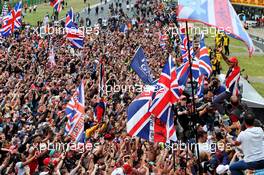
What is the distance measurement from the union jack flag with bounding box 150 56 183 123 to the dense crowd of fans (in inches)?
27.3

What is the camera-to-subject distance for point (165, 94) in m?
11.6

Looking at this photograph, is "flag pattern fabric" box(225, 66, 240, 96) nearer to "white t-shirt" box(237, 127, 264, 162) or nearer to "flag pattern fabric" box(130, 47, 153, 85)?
"flag pattern fabric" box(130, 47, 153, 85)

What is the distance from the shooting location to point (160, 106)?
445 inches

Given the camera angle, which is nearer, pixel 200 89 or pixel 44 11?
pixel 200 89

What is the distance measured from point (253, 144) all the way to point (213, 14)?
1990mm

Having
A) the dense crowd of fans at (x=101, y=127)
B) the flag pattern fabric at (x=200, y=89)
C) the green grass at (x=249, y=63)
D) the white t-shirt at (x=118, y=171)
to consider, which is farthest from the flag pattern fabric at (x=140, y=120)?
the green grass at (x=249, y=63)

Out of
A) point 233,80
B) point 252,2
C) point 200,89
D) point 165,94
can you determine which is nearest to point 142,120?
point 165,94

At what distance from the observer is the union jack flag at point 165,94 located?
11281 mm

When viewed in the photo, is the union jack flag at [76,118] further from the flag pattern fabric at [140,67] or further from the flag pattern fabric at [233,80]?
the flag pattern fabric at [233,80]

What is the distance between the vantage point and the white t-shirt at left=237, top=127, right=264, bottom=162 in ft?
27.1

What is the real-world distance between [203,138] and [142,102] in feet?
5.16

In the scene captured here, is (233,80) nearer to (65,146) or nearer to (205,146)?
(205,146)

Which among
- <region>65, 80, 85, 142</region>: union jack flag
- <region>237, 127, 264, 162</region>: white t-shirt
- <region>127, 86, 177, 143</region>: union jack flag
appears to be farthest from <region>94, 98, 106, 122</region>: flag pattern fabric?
<region>237, 127, 264, 162</region>: white t-shirt

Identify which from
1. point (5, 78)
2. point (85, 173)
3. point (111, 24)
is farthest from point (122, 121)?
point (111, 24)
